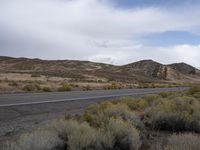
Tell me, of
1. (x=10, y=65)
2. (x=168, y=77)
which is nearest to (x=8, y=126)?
(x=168, y=77)

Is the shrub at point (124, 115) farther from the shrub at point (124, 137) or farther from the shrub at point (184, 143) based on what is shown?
the shrub at point (184, 143)

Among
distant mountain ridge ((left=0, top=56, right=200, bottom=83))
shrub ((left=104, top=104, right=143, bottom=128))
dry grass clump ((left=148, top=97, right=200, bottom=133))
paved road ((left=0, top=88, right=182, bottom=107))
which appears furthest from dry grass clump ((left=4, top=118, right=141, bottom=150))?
distant mountain ridge ((left=0, top=56, right=200, bottom=83))

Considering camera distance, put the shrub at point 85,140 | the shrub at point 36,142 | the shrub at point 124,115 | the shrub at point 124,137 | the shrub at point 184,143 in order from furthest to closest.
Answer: the shrub at point 124,115 < the shrub at point 124,137 < the shrub at point 85,140 < the shrub at point 184,143 < the shrub at point 36,142

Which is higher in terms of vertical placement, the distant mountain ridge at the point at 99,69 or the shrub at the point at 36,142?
the distant mountain ridge at the point at 99,69

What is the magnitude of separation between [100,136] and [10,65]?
129 metres

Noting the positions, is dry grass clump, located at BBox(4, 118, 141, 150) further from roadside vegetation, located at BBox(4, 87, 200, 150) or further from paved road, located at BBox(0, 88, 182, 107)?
paved road, located at BBox(0, 88, 182, 107)

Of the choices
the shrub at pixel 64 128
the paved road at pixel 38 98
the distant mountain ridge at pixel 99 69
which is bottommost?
the paved road at pixel 38 98

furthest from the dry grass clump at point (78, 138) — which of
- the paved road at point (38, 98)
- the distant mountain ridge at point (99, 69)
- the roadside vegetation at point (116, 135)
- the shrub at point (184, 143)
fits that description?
the distant mountain ridge at point (99, 69)

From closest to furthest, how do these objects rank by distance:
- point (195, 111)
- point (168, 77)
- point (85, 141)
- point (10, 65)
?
1. point (85, 141)
2. point (195, 111)
3. point (168, 77)
4. point (10, 65)

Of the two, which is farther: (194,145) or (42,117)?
(42,117)

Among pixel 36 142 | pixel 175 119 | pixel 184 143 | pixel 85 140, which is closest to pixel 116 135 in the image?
pixel 85 140

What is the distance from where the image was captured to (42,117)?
13.9 m

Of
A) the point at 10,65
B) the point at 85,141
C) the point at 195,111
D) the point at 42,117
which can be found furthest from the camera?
the point at 10,65

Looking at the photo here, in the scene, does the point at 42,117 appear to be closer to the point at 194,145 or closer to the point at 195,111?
the point at 195,111
